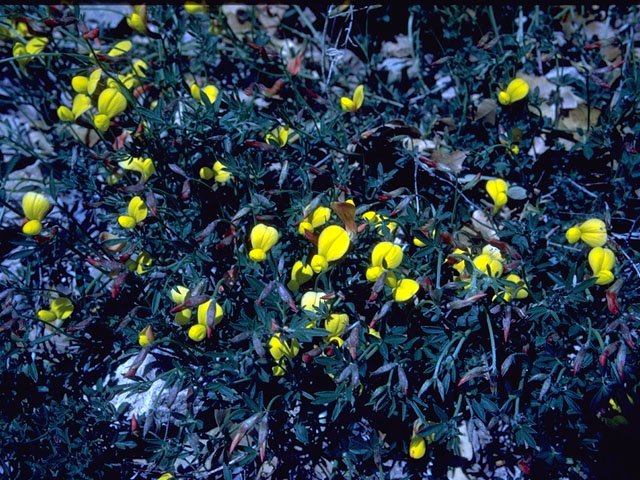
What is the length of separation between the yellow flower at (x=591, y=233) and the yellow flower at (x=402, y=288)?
859 mm

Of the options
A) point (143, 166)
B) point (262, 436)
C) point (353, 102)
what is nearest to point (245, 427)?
point (262, 436)

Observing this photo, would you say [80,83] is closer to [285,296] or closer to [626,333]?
[285,296]

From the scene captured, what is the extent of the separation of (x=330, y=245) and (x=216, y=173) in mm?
941

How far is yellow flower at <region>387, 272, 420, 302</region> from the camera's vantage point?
2664 mm

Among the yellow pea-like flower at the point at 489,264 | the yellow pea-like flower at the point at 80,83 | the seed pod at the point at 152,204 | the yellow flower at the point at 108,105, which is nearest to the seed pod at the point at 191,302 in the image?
the seed pod at the point at 152,204

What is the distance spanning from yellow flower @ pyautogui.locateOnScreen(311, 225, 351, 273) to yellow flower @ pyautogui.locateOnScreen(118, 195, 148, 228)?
955 millimetres

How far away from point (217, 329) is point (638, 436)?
215 cm

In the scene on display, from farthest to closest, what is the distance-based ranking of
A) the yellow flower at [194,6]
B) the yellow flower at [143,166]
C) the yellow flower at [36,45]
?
1. the yellow flower at [194,6]
2. the yellow flower at [36,45]
3. the yellow flower at [143,166]

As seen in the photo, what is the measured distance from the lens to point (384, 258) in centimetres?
266

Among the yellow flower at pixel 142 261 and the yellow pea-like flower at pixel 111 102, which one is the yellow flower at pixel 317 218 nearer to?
the yellow flower at pixel 142 261

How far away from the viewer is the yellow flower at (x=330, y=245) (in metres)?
2.63

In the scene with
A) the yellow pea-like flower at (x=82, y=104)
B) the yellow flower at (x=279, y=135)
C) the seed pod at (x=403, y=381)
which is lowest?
the seed pod at (x=403, y=381)

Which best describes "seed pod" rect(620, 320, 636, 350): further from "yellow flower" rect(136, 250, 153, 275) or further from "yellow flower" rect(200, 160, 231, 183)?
"yellow flower" rect(136, 250, 153, 275)

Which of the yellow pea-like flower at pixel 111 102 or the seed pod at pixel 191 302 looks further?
the yellow pea-like flower at pixel 111 102
